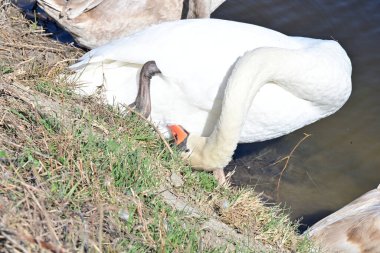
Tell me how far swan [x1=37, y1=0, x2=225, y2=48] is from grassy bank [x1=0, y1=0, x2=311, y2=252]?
0.56 m

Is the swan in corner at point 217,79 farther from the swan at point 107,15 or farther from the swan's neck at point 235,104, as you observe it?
the swan at point 107,15

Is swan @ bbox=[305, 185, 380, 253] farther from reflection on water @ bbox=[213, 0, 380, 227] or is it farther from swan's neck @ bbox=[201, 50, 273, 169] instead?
swan's neck @ bbox=[201, 50, 273, 169]

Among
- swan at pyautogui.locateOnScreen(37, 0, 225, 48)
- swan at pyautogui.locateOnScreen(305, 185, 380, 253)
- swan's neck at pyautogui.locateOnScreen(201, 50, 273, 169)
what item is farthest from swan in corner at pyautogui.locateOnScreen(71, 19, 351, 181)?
swan at pyautogui.locateOnScreen(305, 185, 380, 253)

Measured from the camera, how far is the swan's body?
576 cm

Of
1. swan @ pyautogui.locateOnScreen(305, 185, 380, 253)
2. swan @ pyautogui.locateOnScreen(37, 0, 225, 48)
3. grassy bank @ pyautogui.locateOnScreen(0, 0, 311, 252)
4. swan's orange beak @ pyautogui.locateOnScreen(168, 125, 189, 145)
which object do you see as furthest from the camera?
swan @ pyautogui.locateOnScreen(37, 0, 225, 48)

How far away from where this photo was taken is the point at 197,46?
582 cm

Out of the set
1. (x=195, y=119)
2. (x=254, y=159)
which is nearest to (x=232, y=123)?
(x=195, y=119)

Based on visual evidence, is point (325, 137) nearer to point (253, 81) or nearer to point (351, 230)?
point (351, 230)

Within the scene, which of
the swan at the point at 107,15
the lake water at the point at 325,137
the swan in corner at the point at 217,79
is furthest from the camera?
the lake water at the point at 325,137

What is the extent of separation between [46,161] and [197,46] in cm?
195

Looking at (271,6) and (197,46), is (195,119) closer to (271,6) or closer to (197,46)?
(197,46)

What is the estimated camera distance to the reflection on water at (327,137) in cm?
718

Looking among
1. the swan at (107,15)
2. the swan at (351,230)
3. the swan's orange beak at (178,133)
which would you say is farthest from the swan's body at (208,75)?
the swan at (351,230)

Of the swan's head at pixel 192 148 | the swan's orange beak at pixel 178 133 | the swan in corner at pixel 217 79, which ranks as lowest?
the swan's head at pixel 192 148
